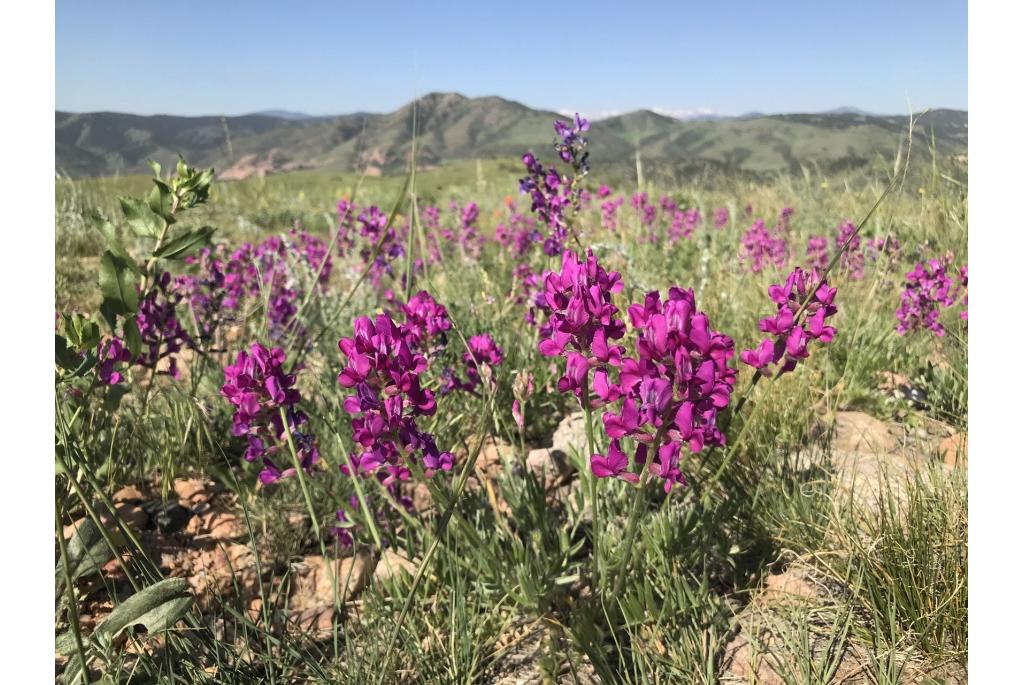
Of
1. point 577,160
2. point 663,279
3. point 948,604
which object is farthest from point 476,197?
point 948,604

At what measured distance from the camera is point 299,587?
197 centimetres

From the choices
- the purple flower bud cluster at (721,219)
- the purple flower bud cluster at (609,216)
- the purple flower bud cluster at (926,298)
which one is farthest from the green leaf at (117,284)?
the purple flower bud cluster at (721,219)

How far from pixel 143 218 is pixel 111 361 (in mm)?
500

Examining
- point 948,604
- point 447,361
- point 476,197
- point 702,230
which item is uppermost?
point 476,197

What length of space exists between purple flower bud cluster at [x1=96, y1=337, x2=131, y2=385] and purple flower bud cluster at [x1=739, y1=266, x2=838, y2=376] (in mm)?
1869

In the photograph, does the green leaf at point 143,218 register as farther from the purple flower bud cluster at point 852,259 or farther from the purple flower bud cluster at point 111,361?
the purple flower bud cluster at point 852,259

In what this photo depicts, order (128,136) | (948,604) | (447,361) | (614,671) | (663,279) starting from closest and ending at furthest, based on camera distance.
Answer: (948,604) < (614,671) < (447,361) < (128,136) < (663,279)

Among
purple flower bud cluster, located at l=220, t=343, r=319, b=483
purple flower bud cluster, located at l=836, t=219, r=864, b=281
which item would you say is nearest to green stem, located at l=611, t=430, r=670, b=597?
purple flower bud cluster, located at l=220, t=343, r=319, b=483

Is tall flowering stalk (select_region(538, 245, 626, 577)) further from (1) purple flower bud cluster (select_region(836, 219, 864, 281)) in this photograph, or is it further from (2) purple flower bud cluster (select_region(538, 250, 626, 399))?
(1) purple flower bud cluster (select_region(836, 219, 864, 281))

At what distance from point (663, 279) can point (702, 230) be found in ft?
7.05

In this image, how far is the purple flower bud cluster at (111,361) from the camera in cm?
196

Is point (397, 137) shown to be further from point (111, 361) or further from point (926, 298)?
point (926, 298)

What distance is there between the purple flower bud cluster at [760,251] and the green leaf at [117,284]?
363 cm

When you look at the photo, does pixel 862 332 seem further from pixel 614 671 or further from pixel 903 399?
pixel 614 671
